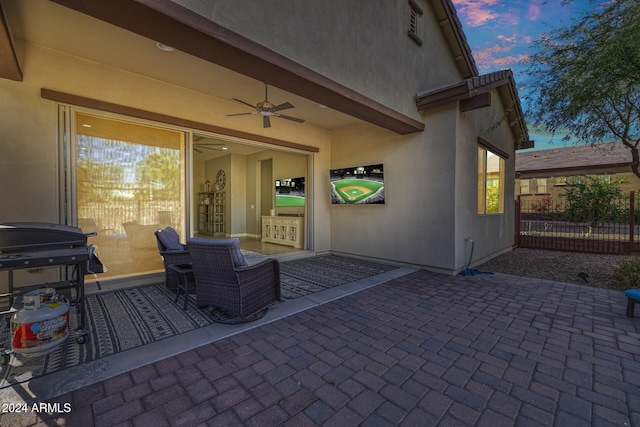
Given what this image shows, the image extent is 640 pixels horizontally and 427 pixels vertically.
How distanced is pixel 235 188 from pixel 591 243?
456 inches

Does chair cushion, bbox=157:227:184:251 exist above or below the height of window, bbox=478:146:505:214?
below

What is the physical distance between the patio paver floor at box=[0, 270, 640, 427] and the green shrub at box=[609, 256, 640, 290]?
1.69 meters

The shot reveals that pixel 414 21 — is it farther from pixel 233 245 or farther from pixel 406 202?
pixel 233 245

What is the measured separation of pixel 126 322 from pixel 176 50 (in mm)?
3465

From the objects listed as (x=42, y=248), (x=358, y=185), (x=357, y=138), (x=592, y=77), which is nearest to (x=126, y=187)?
(x=42, y=248)

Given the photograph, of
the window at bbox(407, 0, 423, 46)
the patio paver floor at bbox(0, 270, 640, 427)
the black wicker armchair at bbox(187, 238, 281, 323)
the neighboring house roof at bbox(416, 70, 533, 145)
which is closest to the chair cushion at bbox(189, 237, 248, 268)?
the black wicker armchair at bbox(187, 238, 281, 323)

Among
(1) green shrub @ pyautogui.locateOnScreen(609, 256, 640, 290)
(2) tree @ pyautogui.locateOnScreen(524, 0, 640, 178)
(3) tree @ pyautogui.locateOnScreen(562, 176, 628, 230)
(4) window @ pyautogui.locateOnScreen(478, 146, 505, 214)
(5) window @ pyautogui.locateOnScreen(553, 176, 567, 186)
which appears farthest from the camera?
(5) window @ pyautogui.locateOnScreen(553, 176, 567, 186)

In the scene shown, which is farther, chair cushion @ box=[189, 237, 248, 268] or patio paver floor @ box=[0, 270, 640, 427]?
chair cushion @ box=[189, 237, 248, 268]

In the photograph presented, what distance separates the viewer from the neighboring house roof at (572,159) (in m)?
15.0

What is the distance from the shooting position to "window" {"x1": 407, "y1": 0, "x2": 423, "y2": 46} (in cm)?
550

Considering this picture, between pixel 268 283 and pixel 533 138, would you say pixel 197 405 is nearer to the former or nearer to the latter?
pixel 268 283

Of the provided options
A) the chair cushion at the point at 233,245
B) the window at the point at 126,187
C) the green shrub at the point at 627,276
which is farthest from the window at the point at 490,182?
the window at the point at 126,187

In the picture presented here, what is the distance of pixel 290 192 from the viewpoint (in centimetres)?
877

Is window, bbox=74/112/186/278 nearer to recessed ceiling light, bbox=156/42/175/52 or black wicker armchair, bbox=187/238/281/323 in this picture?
recessed ceiling light, bbox=156/42/175/52
